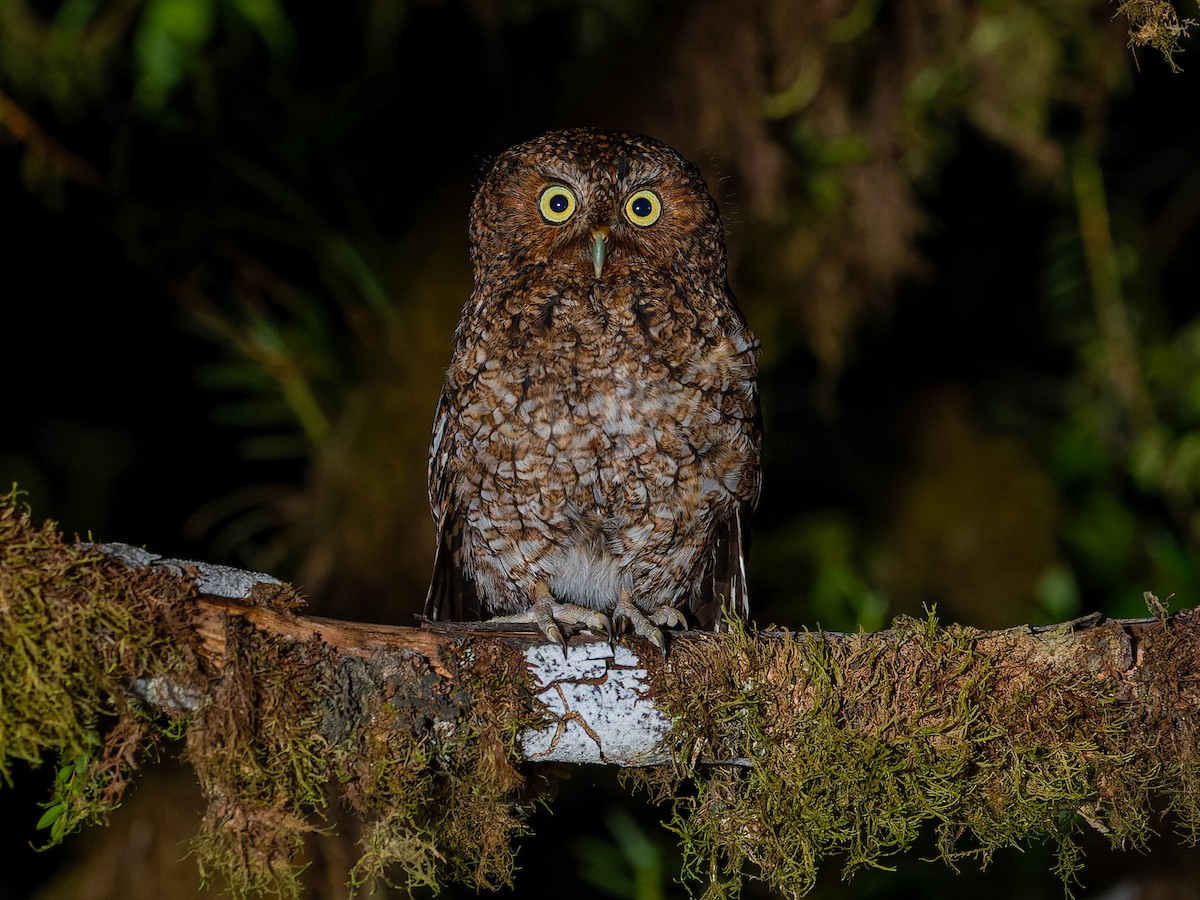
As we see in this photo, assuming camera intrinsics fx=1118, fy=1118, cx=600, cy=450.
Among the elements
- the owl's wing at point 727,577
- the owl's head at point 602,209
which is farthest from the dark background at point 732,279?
the owl's head at point 602,209

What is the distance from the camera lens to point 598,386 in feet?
7.36

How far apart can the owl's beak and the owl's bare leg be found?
67 centimetres

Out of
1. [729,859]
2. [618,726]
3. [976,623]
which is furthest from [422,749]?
[976,623]

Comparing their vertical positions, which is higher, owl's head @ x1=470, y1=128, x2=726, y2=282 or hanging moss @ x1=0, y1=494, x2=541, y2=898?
owl's head @ x1=470, y1=128, x2=726, y2=282

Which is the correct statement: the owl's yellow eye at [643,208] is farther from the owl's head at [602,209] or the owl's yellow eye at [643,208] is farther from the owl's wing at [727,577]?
the owl's wing at [727,577]

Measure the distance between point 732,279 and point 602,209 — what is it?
4.59ft

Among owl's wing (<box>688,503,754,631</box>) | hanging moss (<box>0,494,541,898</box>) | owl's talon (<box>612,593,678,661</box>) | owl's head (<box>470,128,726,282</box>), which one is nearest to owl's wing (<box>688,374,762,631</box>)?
owl's wing (<box>688,503,754,631</box>)

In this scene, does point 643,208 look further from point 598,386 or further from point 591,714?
point 591,714

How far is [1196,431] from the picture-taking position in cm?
338

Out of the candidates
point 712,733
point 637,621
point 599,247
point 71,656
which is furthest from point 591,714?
point 599,247

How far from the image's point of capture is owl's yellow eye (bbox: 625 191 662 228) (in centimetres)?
236

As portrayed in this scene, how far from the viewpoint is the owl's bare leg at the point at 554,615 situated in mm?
2070

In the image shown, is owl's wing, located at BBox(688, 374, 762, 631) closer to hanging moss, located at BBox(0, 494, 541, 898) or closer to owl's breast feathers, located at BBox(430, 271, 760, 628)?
owl's breast feathers, located at BBox(430, 271, 760, 628)

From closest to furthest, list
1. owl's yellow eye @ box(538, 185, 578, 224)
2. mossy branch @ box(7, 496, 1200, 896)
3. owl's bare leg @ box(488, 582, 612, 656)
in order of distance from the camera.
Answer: mossy branch @ box(7, 496, 1200, 896) → owl's bare leg @ box(488, 582, 612, 656) → owl's yellow eye @ box(538, 185, 578, 224)
